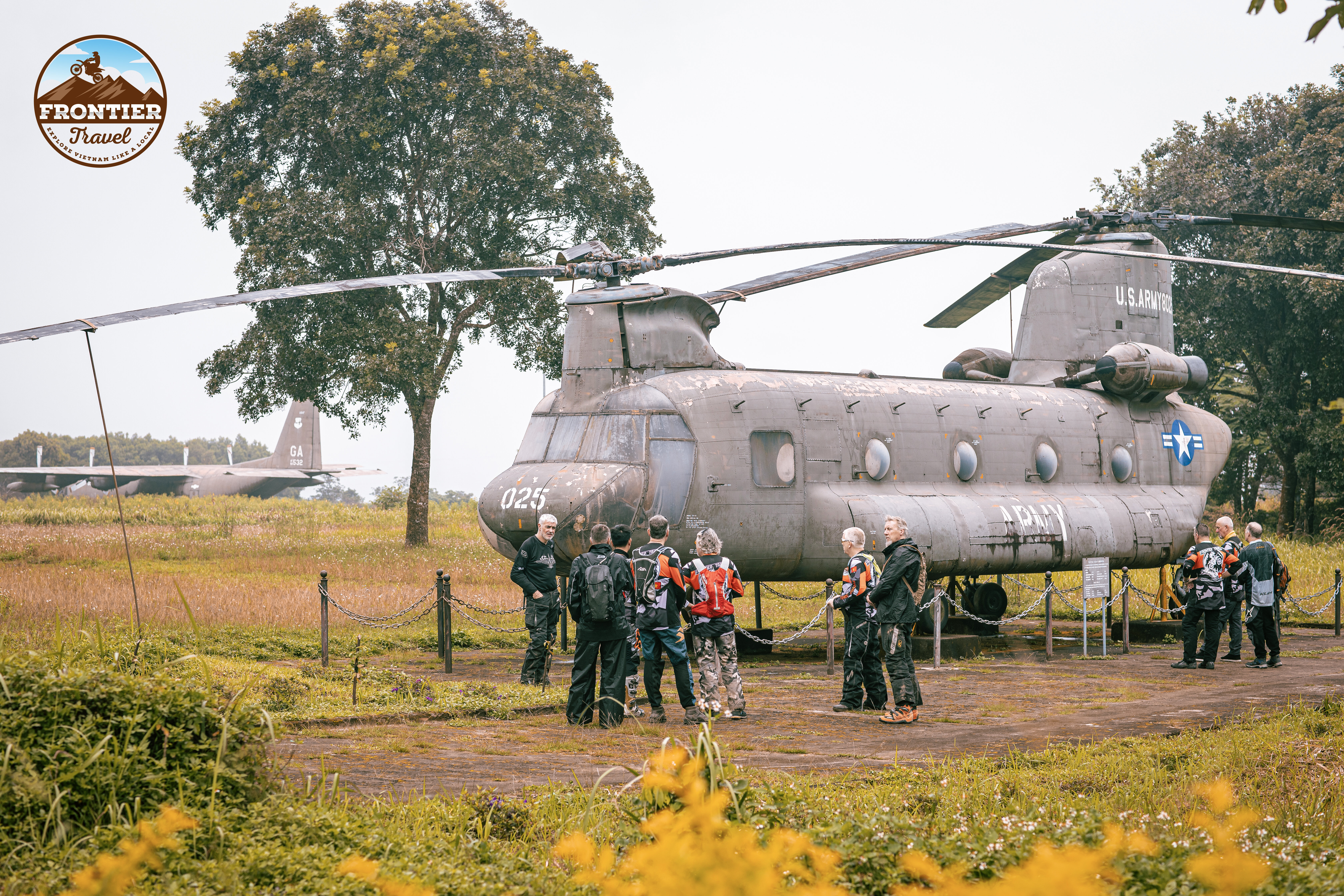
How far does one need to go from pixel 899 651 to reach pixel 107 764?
6.44m

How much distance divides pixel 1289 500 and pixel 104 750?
38531mm

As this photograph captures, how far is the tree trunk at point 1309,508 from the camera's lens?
1396 inches

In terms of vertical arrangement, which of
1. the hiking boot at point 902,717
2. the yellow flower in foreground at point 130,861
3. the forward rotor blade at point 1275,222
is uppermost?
the forward rotor blade at point 1275,222

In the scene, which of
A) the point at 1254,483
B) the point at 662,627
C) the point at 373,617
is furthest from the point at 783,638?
the point at 1254,483

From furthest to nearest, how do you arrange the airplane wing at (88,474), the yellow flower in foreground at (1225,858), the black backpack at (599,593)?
the airplane wing at (88,474), the black backpack at (599,593), the yellow flower in foreground at (1225,858)

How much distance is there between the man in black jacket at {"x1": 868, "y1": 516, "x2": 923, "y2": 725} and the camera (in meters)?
9.59

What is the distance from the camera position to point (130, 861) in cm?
312

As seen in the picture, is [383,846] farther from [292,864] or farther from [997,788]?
[997,788]

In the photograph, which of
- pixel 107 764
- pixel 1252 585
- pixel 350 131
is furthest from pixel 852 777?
pixel 350 131

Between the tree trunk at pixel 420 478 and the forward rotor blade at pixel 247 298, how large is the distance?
15.7 metres

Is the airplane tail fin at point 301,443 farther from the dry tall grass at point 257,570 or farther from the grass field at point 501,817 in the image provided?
the grass field at point 501,817

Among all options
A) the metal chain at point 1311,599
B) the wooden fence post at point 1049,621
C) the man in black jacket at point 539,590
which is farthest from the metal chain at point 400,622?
the metal chain at point 1311,599

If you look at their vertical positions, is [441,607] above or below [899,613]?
below

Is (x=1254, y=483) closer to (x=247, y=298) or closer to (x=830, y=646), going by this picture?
(x=830, y=646)
